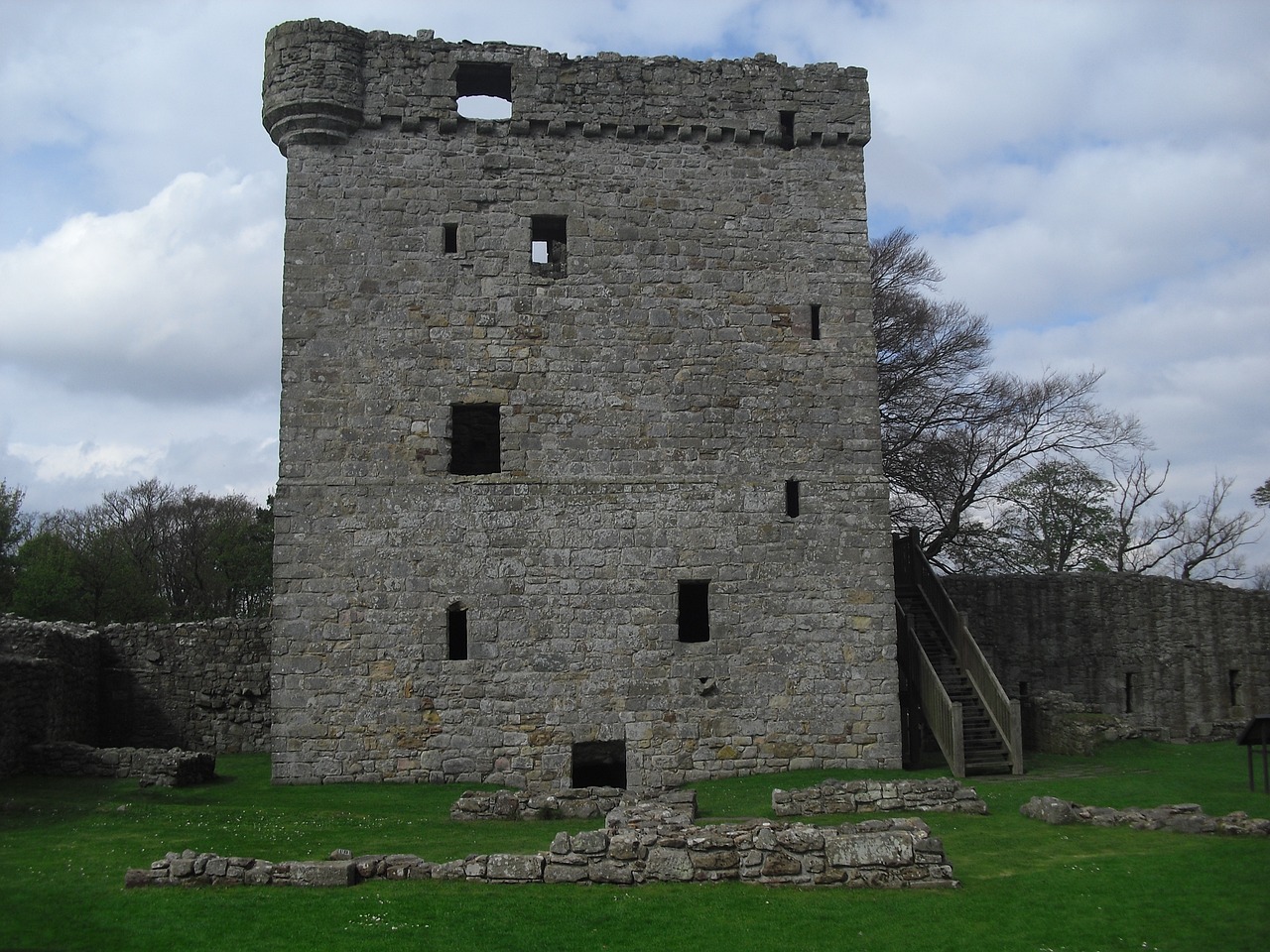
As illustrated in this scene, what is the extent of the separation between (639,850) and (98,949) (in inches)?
167

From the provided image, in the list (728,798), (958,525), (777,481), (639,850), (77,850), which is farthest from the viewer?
(958,525)

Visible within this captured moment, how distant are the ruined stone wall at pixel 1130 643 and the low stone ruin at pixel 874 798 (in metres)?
10.1

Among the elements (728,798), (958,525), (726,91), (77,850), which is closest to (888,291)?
(958,525)

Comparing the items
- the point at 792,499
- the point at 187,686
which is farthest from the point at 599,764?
the point at 187,686

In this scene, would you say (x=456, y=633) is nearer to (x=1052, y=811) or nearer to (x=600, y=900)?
(x=600, y=900)

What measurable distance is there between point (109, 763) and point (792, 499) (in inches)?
399

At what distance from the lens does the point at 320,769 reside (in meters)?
15.9

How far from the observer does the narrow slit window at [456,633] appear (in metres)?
16.3

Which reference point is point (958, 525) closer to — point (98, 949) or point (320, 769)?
point (320, 769)

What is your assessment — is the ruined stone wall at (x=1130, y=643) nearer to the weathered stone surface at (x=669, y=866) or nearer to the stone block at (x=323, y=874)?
the weathered stone surface at (x=669, y=866)

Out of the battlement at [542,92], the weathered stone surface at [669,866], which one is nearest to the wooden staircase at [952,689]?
the weathered stone surface at [669,866]

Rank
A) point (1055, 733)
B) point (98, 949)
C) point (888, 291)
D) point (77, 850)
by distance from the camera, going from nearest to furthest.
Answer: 1. point (98, 949)
2. point (77, 850)
3. point (1055, 733)
4. point (888, 291)

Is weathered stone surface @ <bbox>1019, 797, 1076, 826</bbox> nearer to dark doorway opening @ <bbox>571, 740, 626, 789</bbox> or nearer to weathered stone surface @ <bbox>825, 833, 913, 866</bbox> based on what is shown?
weathered stone surface @ <bbox>825, 833, 913, 866</bbox>

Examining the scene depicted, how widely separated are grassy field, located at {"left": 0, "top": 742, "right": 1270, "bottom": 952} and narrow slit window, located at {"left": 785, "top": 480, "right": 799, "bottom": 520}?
5.41m
